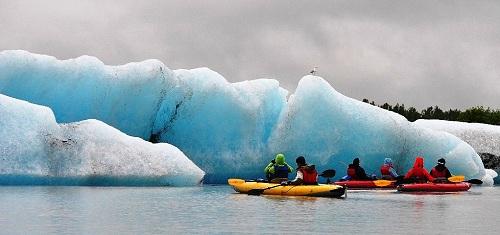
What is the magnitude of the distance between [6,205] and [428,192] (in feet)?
39.1

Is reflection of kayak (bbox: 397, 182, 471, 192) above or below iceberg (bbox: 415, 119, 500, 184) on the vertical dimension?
below

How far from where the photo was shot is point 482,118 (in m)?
64.4

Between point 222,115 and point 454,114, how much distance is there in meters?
41.5

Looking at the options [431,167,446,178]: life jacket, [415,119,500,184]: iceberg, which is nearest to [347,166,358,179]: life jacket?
[431,167,446,178]: life jacket

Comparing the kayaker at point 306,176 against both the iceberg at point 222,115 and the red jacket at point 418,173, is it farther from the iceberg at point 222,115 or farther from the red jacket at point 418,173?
the iceberg at point 222,115

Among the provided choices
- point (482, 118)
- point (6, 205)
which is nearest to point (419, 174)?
point (6, 205)

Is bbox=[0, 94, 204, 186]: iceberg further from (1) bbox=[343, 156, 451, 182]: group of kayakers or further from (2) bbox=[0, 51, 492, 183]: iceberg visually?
(1) bbox=[343, 156, 451, 182]: group of kayakers

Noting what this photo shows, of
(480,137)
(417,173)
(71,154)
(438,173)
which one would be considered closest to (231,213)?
(71,154)

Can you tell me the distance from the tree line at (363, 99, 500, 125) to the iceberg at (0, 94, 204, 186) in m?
40.1

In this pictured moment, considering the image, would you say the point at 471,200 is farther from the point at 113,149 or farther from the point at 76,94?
the point at 76,94

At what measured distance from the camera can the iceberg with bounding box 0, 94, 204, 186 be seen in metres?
23.5

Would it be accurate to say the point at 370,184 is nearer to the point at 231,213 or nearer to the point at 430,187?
the point at 430,187

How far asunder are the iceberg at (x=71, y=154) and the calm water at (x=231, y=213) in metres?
1.62

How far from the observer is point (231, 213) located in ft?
50.7
